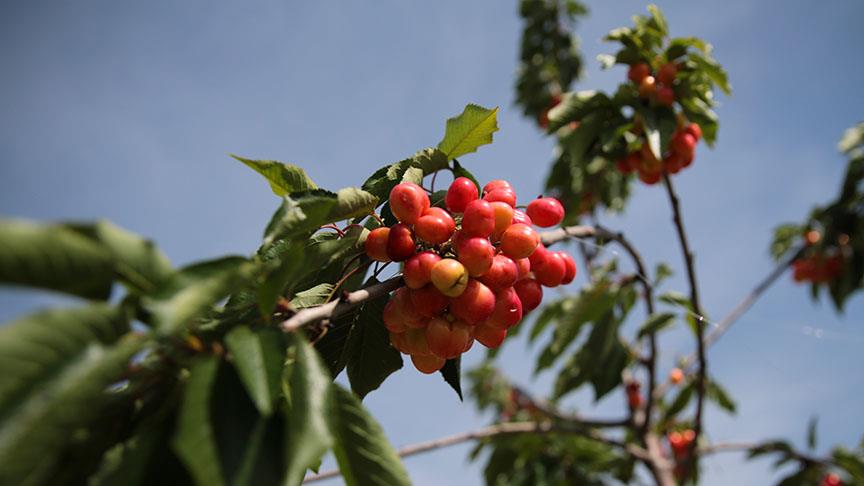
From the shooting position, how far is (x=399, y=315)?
114cm

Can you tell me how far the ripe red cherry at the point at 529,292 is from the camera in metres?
1.28

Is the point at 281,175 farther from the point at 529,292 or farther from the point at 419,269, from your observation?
the point at 529,292

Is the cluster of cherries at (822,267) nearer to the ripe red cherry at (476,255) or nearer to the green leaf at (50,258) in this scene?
the ripe red cherry at (476,255)

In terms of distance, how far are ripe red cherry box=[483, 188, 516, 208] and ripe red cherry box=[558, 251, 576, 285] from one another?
173mm

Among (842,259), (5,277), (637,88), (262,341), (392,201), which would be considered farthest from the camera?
(842,259)

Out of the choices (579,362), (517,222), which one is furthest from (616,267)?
(517,222)

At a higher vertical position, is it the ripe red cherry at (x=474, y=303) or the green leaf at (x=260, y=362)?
the ripe red cherry at (x=474, y=303)

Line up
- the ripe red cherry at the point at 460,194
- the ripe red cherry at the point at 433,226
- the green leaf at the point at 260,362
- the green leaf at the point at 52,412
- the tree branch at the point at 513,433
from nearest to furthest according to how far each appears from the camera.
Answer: the green leaf at the point at 52,412 < the green leaf at the point at 260,362 < the ripe red cherry at the point at 433,226 < the ripe red cherry at the point at 460,194 < the tree branch at the point at 513,433

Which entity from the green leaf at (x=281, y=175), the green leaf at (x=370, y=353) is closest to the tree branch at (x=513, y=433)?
the green leaf at (x=370, y=353)

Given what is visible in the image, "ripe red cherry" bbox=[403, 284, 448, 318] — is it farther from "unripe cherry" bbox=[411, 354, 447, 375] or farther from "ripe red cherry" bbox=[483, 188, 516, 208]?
"ripe red cherry" bbox=[483, 188, 516, 208]

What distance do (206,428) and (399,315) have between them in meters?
0.54

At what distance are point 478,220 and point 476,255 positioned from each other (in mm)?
86

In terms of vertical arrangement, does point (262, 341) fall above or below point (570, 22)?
below

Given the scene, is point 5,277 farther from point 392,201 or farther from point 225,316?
point 392,201
